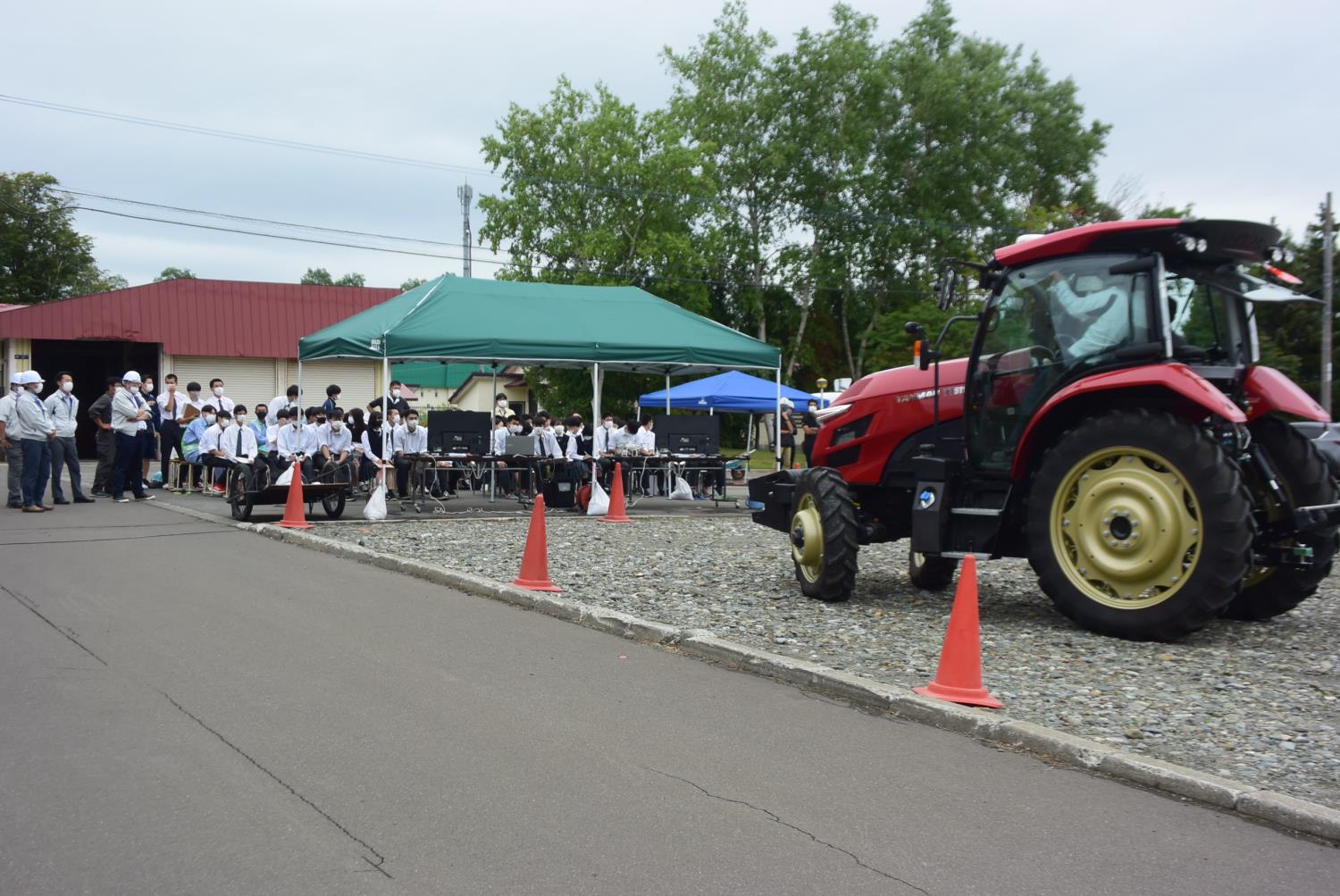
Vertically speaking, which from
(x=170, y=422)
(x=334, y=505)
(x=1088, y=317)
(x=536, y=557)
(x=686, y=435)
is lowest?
(x=536, y=557)

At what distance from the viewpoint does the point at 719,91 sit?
4866 cm

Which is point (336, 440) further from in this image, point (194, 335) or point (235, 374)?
point (235, 374)

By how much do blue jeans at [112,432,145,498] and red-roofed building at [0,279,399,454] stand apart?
18.9m

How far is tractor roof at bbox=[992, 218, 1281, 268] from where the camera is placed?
306 inches

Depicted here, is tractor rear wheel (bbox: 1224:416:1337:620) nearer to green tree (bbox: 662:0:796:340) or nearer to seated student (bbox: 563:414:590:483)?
seated student (bbox: 563:414:590:483)

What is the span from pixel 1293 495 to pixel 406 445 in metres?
14.2

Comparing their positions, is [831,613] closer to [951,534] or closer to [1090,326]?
[951,534]

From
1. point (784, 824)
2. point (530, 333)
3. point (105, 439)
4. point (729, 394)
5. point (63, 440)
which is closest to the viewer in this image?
point (784, 824)

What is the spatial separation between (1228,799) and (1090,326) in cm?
421

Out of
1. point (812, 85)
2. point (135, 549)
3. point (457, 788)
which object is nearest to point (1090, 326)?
point (457, 788)

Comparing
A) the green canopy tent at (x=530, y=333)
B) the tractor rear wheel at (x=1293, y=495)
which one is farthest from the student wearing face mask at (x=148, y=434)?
the tractor rear wheel at (x=1293, y=495)


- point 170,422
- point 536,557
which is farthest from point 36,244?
point 536,557

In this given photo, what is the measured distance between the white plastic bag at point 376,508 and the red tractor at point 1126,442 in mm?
8450

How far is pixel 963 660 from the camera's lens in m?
6.26
